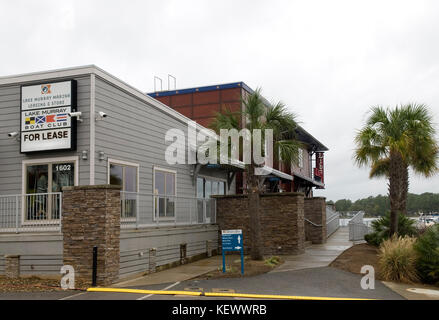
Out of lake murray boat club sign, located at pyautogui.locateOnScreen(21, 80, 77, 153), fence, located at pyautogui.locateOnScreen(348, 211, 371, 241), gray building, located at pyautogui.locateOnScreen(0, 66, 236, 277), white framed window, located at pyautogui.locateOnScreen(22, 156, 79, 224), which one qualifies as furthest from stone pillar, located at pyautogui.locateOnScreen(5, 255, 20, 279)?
fence, located at pyautogui.locateOnScreen(348, 211, 371, 241)

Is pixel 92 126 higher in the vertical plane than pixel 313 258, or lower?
higher

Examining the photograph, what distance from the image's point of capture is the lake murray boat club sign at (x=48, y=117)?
1485 cm

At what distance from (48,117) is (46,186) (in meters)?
2.29

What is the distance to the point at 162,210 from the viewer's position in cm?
1772

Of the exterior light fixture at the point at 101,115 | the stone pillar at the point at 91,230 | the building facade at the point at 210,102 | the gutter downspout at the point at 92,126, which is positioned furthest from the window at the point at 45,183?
the building facade at the point at 210,102

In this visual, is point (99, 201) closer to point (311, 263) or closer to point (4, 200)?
point (4, 200)

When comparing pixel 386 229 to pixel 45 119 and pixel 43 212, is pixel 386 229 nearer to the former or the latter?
pixel 43 212

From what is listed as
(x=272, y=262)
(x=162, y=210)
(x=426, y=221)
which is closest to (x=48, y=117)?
(x=162, y=210)

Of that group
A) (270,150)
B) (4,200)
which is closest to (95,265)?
(4,200)

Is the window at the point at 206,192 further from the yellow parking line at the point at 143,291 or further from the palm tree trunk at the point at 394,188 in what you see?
the yellow parking line at the point at 143,291

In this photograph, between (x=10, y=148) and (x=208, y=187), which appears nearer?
(x=10, y=148)

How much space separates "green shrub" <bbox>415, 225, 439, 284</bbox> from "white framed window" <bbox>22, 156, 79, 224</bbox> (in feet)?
34.8

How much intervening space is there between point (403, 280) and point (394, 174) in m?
6.43
